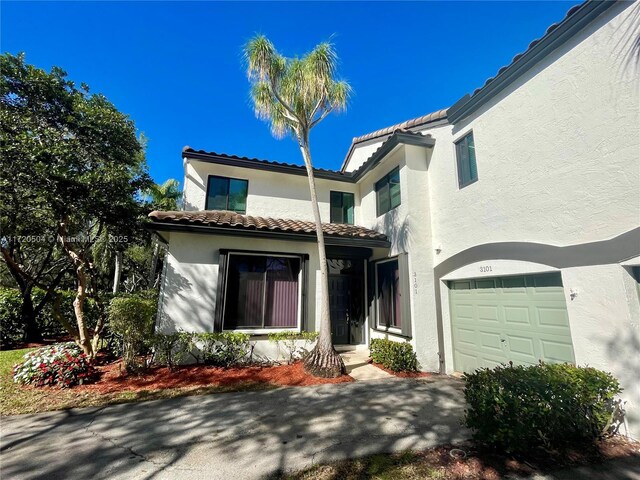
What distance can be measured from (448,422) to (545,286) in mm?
3259

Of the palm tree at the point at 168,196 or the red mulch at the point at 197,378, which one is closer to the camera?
the red mulch at the point at 197,378

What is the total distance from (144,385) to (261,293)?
360 cm

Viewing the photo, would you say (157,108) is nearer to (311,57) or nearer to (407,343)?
(311,57)

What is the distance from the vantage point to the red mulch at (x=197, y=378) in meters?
6.24

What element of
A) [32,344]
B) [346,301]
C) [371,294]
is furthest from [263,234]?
[32,344]

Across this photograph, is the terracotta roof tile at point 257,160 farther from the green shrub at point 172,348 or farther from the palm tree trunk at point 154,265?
the green shrub at point 172,348

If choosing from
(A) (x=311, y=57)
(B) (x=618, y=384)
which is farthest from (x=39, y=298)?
(B) (x=618, y=384)

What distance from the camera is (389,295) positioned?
9273 millimetres

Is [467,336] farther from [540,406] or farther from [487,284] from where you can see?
[540,406]

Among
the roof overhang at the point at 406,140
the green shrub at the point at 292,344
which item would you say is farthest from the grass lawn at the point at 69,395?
the roof overhang at the point at 406,140

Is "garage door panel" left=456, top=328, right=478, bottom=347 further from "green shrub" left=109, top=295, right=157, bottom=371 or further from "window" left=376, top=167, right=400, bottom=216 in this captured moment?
"green shrub" left=109, top=295, right=157, bottom=371

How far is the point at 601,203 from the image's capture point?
4633 mm

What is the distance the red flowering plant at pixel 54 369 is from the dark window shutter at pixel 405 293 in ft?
26.0

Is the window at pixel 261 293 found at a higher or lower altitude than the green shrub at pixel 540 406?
higher
